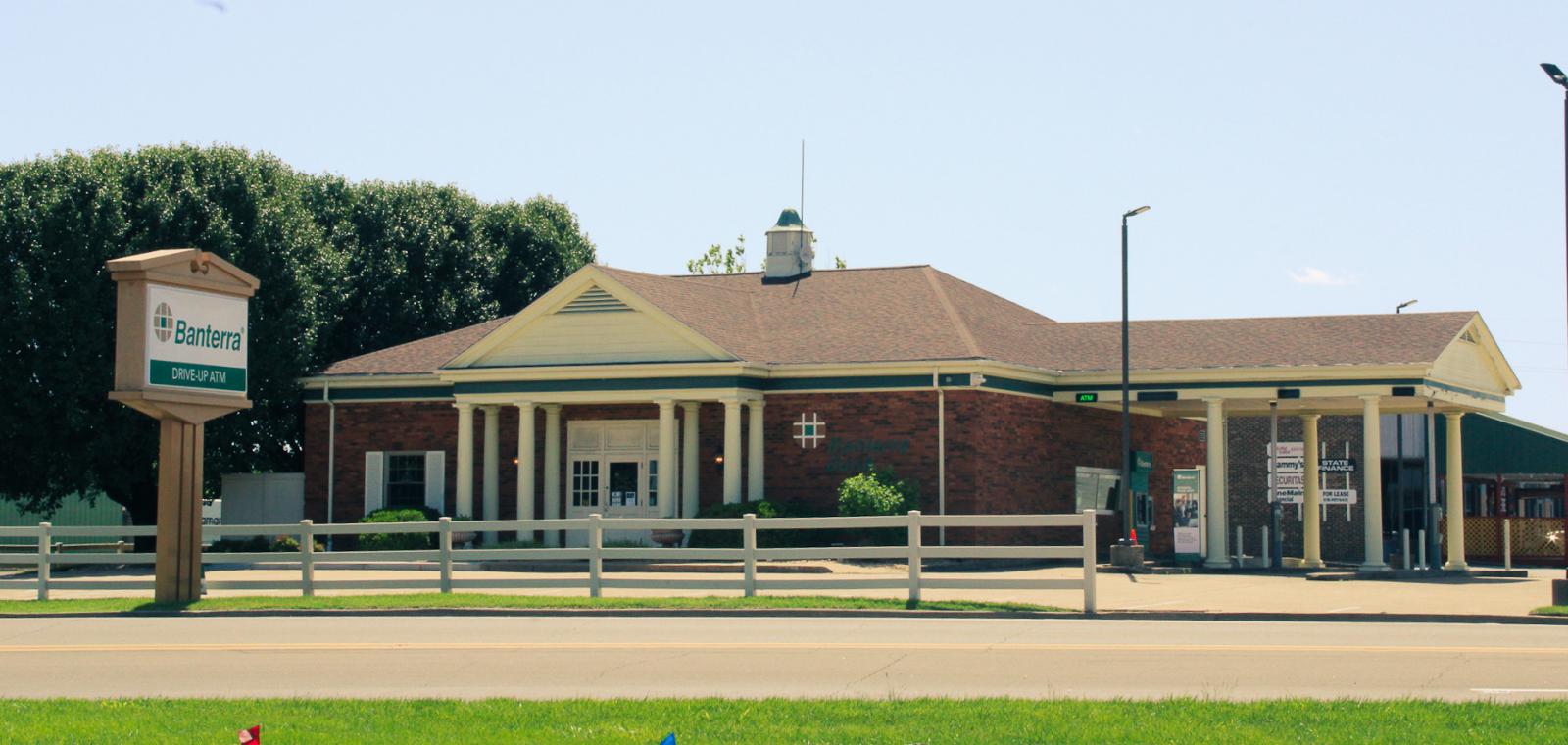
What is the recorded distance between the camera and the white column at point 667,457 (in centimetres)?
3731

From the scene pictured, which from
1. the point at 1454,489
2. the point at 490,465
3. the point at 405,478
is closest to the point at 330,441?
the point at 405,478

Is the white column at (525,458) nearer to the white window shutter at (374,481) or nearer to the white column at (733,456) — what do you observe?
the white window shutter at (374,481)

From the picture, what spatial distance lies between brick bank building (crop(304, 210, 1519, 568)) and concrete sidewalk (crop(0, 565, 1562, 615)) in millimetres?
3691

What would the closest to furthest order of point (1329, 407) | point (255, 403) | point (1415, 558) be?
point (1329, 407), point (255, 403), point (1415, 558)

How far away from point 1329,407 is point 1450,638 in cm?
2012

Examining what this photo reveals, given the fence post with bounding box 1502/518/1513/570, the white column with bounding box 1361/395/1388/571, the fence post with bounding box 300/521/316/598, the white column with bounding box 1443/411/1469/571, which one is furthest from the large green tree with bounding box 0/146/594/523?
the fence post with bounding box 1502/518/1513/570

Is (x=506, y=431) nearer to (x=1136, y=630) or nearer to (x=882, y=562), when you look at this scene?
(x=882, y=562)

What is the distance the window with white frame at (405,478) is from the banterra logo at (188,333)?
1483 cm

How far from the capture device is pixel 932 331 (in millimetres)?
38906

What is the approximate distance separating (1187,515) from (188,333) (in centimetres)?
2257

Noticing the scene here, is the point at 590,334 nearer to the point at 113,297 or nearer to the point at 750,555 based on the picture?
the point at 113,297

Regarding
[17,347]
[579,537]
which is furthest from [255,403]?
[579,537]

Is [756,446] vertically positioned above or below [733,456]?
above

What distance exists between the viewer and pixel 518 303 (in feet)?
182
